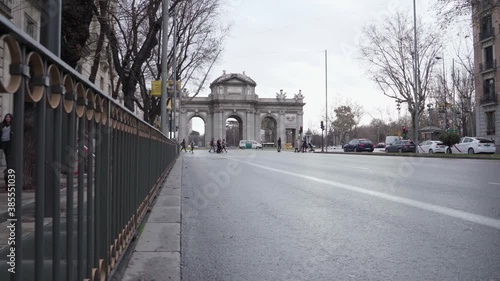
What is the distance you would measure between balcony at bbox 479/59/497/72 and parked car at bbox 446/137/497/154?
448 inches

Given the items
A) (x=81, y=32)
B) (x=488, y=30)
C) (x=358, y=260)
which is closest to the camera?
(x=358, y=260)

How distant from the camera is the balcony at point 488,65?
40188 millimetres

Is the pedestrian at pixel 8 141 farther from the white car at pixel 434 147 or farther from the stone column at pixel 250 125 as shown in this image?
the stone column at pixel 250 125

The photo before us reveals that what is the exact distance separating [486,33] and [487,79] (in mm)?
4485

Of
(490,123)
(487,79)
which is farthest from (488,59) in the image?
(490,123)

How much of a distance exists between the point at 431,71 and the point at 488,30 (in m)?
7.84

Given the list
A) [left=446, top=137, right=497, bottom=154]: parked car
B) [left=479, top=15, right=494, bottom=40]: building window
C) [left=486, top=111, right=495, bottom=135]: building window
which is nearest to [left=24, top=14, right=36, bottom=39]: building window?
[left=446, top=137, right=497, bottom=154]: parked car

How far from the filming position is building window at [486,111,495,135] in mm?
41375

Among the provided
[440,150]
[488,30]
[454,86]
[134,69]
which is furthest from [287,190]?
[454,86]

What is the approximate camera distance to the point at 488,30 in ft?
133

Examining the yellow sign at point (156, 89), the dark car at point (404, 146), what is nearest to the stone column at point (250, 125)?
the dark car at point (404, 146)

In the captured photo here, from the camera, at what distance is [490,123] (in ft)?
138

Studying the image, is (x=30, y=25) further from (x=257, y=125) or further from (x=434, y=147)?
(x=257, y=125)

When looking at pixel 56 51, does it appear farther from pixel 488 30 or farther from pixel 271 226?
pixel 488 30
